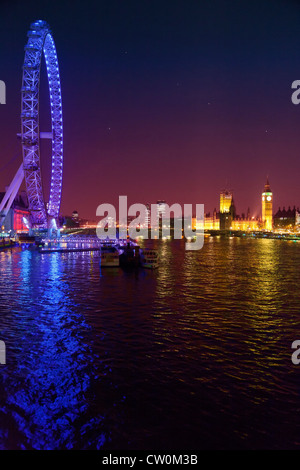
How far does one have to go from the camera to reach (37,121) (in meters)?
59.4

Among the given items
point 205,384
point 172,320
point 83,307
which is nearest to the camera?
point 205,384

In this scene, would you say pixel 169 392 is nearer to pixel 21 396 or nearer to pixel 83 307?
pixel 21 396

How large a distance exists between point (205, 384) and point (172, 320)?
7.19 metres

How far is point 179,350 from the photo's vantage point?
13180 millimetres

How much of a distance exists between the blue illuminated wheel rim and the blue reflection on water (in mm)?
46418

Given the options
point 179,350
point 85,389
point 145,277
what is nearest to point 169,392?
point 85,389

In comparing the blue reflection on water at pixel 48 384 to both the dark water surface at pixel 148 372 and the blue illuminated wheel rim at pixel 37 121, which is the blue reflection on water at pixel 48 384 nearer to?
the dark water surface at pixel 148 372

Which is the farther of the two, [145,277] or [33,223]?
[33,223]

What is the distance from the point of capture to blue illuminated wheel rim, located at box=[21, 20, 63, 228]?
55000 mm

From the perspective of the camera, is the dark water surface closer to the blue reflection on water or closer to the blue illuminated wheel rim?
the blue reflection on water

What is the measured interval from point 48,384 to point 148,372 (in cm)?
286

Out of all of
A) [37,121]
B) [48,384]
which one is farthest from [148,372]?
[37,121]

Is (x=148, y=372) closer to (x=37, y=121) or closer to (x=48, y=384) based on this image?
(x=48, y=384)

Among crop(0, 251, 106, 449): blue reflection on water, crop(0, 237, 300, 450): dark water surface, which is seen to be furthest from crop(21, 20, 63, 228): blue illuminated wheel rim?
crop(0, 251, 106, 449): blue reflection on water
